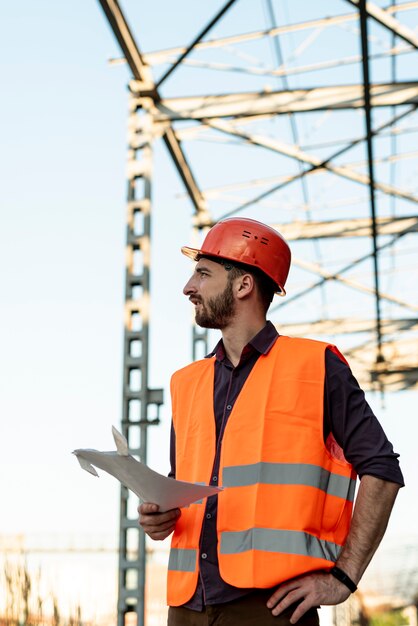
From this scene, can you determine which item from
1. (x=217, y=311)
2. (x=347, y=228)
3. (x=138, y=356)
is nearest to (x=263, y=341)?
(x=217, y=311)

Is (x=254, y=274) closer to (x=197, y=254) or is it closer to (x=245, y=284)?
(x=245, y=284)

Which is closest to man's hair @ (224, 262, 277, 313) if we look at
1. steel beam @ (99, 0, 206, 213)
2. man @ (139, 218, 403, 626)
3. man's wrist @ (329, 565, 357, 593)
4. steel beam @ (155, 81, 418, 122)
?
man @ (139, 218, 403, 626)

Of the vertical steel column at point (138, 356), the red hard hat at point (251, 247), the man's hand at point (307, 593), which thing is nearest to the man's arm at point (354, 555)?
the man's hand at point (307, 593)

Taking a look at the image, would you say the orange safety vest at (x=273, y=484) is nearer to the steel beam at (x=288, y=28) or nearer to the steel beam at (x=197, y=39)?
the steel beam at (x=197, y=39)

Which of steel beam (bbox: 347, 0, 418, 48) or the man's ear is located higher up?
steel beam (bbox: 347, 0, 418, 48)

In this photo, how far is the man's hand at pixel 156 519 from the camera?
3055 millimetres

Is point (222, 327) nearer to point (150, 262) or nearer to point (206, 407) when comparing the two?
point (206, 407)

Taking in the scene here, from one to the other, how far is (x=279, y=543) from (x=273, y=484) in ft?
0.62

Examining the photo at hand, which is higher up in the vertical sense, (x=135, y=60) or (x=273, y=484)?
(x=135, y=60)

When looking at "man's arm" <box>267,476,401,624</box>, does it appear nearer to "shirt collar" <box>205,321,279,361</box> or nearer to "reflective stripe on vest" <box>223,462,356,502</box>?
"reflective stripe on vest" <box>223,462,356,502</box>

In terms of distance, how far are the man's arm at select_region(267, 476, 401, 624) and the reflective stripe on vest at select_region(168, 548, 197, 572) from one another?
1.05 ft

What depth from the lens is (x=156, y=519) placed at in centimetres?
308

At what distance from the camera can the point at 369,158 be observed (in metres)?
11.4

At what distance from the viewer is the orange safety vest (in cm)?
285
